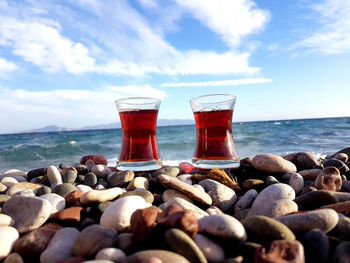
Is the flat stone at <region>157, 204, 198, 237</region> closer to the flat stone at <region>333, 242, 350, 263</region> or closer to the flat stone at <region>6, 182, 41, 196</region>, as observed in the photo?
the flat stone at <region>333, 242, 350, 263</region>

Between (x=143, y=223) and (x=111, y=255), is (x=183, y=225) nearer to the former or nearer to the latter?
(x=143, y=223)

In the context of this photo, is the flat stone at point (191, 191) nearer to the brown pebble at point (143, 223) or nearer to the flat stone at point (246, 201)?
the flat stone at point (246, 201)

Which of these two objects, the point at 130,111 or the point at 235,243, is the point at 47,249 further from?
the point at 130,111

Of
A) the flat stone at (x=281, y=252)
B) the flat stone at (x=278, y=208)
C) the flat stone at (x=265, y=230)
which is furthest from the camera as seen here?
the flat stone at (x=278, y=208)

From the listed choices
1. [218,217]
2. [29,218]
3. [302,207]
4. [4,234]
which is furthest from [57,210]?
[302,207]

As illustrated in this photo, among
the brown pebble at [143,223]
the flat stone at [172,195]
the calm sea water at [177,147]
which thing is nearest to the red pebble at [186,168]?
the flat stone at [172,195]

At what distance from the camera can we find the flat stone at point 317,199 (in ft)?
4.99

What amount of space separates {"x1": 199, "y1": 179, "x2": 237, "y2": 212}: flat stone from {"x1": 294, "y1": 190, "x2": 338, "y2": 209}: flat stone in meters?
0.38

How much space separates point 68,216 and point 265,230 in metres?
0.95

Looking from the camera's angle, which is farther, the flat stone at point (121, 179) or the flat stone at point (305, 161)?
the flat stone at point (305, 161)

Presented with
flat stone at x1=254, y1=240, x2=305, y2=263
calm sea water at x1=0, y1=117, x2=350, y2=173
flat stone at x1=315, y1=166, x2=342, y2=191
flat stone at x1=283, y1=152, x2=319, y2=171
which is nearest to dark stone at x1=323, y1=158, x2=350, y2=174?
flat stone at x1=283, y1=152, x2=319, y2=171

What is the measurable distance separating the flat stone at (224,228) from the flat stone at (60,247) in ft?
1.79

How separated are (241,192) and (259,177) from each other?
0.23 m

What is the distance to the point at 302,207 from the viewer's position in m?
1.55
